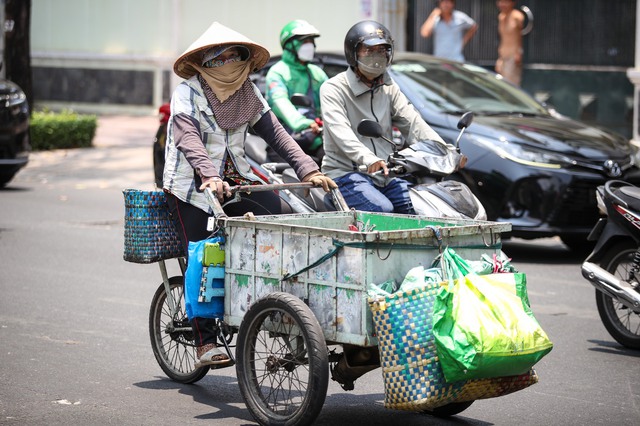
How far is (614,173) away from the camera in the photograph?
1031 cm

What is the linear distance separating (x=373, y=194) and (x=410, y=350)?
2484 mm

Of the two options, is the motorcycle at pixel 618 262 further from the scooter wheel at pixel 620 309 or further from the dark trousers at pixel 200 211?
the dark trousers at pixel 200 211

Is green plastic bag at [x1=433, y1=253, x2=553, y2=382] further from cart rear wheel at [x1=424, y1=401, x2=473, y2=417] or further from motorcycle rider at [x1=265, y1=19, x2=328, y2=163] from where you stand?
motorcycle rider at [x1=265, y1=19, x2=328, y2=163]

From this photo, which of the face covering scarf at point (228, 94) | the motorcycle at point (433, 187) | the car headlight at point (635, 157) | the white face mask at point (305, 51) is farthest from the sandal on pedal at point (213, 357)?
the car headlight at point (635, 157)

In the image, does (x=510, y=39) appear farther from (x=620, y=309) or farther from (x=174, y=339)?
(x=174, y=339)

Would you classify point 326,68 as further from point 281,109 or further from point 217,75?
point 217,75

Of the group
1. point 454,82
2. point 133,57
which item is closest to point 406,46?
A: point 133,57

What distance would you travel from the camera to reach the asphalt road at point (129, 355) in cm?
594

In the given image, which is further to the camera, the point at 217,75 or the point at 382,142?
the point at 382,142

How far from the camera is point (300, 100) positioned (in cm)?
910

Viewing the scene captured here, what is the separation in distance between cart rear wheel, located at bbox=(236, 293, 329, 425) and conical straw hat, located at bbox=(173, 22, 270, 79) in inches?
58.4

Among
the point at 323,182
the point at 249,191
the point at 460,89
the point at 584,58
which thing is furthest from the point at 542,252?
the point at 584,58

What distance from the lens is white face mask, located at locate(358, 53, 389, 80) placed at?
24.3ft

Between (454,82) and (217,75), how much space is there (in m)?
5.78
